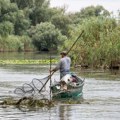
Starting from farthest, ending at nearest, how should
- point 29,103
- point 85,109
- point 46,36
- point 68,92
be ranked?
point 46,36, point 68,92, point 29,103, point 85,109

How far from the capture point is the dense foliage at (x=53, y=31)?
4922cm

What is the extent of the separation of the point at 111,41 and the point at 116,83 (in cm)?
1505

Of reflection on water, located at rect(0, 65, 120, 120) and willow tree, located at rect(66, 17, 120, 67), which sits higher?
willow tree, located at rect(66, 17, 120, 67)

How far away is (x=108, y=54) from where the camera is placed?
157 feet

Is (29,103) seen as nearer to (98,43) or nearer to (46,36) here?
(98,43)

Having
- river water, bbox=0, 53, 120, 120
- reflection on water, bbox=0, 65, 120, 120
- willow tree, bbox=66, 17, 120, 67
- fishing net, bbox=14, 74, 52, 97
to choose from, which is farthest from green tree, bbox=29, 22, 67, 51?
fishing net, bbox=14, 74, 52, 97

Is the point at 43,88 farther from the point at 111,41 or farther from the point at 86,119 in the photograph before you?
the point at 111,41

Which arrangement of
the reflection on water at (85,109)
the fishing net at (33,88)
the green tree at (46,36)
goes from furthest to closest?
the green tree at (46,36)
the fishing net at (33,88)
the reflection on water at (85,109)

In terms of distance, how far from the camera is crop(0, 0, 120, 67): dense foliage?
49.2 m

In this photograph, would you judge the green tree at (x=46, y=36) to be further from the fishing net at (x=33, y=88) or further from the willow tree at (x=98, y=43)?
the fishing net at (x=33, y=88)

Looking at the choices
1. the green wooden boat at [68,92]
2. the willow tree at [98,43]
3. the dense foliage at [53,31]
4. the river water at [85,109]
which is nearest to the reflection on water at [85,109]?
the river water at [85,109]

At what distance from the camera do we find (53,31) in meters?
99.9

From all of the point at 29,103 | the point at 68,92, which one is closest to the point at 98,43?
the point at 68,92

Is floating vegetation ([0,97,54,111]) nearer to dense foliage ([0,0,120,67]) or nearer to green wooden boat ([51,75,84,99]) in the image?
green wooden boat ([51,75,84,99])
